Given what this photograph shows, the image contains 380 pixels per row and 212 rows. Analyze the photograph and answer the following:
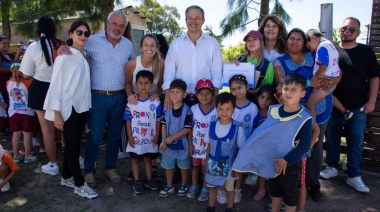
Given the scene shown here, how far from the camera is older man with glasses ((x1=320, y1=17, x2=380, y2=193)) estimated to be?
12.6 ft

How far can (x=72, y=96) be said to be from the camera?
10.9ft

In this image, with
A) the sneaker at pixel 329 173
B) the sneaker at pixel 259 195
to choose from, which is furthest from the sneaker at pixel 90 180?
the sneaker at pixel 329 173

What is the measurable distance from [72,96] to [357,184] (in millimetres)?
3565

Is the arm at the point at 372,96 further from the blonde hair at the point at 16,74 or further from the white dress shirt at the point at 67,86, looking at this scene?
the blonde hair at the point at 16,74

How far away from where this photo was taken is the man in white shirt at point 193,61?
3.62 metres

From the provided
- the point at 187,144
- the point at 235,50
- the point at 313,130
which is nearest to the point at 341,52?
the point at 313,130

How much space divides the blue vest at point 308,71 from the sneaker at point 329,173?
3.55 ft

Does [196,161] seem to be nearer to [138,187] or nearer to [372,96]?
[138,187]

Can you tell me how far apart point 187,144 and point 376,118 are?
2.76 m

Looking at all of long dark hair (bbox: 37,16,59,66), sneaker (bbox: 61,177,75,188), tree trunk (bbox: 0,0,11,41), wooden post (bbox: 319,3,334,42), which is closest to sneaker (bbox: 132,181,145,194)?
sneaker (bbox: 61,177,75,188)

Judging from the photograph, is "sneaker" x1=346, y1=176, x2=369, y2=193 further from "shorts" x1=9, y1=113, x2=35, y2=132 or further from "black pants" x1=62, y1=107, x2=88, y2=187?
"shorts" x1=9, y1=113, x2=35, y2=132

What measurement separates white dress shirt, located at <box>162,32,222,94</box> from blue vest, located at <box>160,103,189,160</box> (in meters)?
0.33

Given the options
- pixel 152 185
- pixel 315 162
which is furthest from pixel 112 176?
pixel 315 162

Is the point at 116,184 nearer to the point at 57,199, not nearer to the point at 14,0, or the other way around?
the point at 57,199
